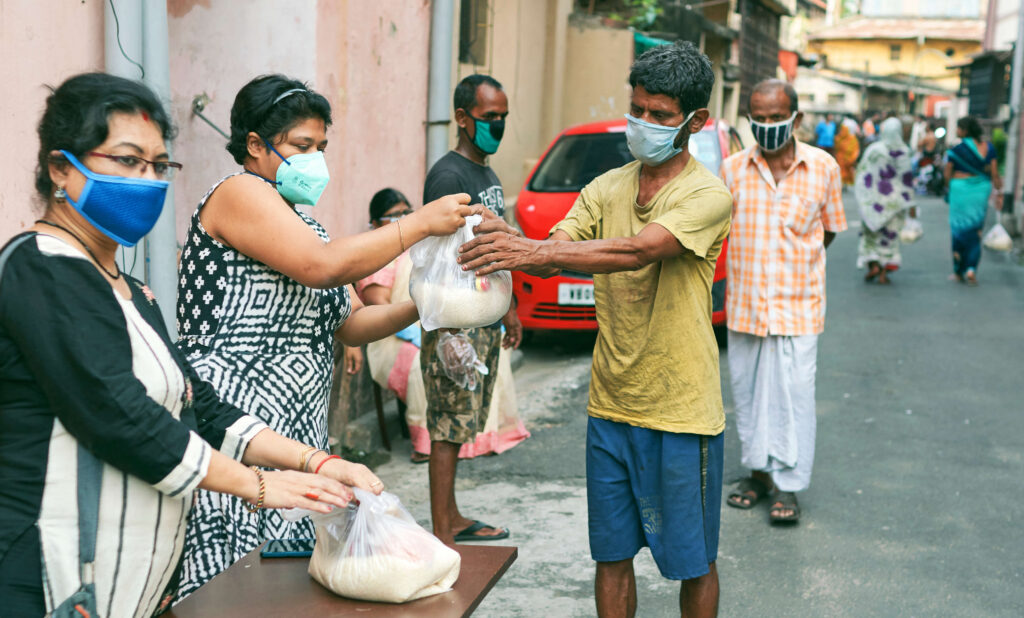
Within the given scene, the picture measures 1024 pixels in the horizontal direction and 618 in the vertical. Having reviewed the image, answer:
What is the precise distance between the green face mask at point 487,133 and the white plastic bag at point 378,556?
2.55 m

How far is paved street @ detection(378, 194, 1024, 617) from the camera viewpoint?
4113mm

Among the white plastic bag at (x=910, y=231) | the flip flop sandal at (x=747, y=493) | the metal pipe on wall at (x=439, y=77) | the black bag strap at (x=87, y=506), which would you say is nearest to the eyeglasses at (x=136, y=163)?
the black bag strap at (x=87, y=506)

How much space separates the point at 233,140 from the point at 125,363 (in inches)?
41.3

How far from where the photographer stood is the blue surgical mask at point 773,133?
15.2ft

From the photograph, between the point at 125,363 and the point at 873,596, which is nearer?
the point at 125,363

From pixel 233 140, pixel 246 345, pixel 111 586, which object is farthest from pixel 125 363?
pixel 233 140

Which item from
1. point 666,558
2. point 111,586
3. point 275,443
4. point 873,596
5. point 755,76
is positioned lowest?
point 873,596

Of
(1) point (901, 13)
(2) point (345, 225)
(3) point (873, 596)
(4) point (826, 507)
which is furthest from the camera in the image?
(1) point (901, 13)

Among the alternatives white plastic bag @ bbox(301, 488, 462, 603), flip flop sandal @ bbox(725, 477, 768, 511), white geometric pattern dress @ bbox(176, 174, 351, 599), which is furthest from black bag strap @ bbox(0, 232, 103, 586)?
flip flop sandal @ bbox(725, 477, 768, 511)

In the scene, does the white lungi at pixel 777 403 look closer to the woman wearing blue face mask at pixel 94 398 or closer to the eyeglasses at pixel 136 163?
the woman wearing blue face mask at pixel 94 398

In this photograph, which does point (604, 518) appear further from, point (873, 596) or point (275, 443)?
point (873, 596)

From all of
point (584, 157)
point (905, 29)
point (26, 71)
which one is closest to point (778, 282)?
point (26, 71)

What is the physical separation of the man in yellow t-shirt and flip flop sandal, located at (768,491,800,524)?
70.1 inches

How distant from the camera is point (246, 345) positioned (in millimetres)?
2527
